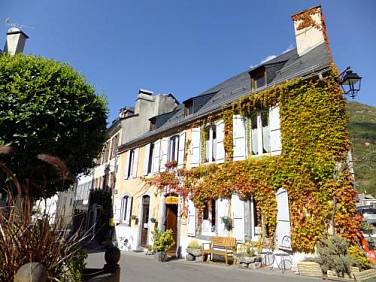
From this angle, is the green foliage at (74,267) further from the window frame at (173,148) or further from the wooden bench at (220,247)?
the window frame at (173,148)

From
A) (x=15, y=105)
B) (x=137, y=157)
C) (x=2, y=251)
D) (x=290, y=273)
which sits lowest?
(x=290, y=273)

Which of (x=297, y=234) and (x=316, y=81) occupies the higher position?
(x=316, y=81)

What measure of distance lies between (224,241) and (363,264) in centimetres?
423

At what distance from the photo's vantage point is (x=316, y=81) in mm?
8977

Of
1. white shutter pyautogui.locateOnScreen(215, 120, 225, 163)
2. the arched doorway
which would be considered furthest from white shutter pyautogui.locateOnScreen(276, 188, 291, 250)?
the arched doorway

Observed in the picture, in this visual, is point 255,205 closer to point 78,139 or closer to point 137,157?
point 78,139

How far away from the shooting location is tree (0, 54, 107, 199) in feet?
18.9

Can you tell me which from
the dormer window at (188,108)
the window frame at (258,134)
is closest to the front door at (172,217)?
the dormer window at (188,108)

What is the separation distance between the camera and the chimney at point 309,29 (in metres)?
11.3

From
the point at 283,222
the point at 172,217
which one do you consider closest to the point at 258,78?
the point at 283,222

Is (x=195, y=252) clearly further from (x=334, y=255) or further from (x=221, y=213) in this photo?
(x=334, y=255)

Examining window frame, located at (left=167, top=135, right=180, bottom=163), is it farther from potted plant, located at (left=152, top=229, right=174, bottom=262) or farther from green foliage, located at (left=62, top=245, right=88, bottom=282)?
green foliage, located at (left=62, top=245, right=88, bottom=282)

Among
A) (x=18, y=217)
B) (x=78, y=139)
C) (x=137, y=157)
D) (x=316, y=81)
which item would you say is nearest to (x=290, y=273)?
(x=316, y=81)

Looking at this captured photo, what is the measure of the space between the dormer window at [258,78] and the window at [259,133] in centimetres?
144
